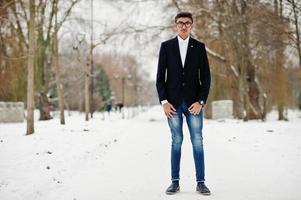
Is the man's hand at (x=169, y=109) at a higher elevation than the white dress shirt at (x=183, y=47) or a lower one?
lower

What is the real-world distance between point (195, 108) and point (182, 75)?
0.45 metres

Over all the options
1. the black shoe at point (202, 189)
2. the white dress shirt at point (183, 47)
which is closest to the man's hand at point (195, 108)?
the white dress shirt at point (183, 47)

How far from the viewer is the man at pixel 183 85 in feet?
16.3

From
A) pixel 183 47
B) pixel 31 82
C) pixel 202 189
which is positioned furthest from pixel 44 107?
pixel 202 189

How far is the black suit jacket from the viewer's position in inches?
196

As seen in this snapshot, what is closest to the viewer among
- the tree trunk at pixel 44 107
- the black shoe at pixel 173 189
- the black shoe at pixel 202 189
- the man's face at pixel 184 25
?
the black shoe at pixel 202 189

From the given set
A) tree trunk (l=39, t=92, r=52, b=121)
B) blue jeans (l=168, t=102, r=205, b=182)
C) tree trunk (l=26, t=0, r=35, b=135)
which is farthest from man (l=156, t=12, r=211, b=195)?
tree trunk (l=39, t=92, r=52, b=121)

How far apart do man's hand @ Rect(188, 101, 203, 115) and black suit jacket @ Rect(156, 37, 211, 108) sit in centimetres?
7

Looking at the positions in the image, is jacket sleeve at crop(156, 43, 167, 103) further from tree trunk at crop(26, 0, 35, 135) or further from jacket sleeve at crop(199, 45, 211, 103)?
tree trunk at crop(26, 0, 35, 135)

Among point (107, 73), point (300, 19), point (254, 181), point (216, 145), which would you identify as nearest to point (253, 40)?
point (300, 19)

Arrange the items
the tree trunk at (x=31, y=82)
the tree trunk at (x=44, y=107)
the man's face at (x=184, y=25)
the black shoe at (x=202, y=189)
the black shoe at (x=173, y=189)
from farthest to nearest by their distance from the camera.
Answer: the tree trunk at (x=44, y=107)
the tree trunk at (x=31, y=82)
the man's face at (x=184, y=25)
the black shoe at (x=173, y=189)
the black shoe at (x=202, y=189)

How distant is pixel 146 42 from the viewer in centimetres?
2431

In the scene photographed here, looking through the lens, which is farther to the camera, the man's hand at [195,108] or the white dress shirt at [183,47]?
the white dress shirt at [183,47]

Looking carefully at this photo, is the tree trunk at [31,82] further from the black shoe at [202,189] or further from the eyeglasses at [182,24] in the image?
the black shoe at [202,189]
